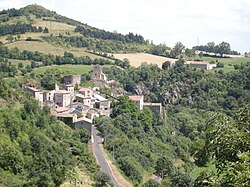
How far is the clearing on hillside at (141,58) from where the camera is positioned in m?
101

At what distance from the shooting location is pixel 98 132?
47406 mm

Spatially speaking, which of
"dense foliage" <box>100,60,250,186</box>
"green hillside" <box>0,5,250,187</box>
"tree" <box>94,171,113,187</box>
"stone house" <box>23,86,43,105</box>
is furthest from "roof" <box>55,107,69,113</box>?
"tree" <box>94,171,113,187</box>

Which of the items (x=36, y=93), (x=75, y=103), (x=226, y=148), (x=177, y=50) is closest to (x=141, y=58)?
(x=177, y=50)

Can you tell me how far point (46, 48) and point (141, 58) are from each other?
23516 mm

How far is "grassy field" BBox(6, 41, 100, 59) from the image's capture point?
93688 millimetres

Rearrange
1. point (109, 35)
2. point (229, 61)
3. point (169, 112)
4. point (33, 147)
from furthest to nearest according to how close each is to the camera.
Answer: point (109, 35) < point (229, 61) < point (169, 112) < point (33, 147)

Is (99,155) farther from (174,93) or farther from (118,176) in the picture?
(174,93)

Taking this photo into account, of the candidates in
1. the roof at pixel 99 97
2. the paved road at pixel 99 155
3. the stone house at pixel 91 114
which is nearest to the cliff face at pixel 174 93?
the roof at pixel 99 97

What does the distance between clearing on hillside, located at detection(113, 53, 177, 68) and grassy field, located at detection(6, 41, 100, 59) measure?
28.4 ft

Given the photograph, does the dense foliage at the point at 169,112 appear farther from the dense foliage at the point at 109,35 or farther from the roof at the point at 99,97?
the dense foliage at the point at 109,35

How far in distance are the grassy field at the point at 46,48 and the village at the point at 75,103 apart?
2995 centimetres

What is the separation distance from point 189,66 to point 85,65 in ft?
69.9

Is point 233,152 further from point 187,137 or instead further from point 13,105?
point 187,137

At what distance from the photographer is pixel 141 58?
106 m
